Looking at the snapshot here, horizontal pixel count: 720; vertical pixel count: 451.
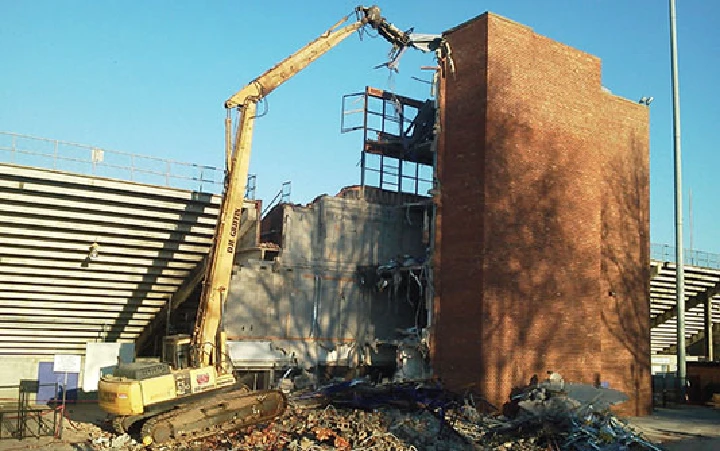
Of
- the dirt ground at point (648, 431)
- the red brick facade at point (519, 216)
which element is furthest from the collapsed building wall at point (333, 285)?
the dirt ground at point (648, 431)

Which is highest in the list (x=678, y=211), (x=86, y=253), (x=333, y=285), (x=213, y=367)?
(x=678, y=211)

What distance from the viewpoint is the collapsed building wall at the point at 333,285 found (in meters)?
21.8

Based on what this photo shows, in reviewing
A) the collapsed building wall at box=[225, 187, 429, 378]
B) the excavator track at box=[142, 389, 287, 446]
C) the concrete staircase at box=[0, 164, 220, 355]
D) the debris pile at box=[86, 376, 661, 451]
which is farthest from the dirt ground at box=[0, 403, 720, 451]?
the collapsed building wall at box=[225, 187, 429, 378]

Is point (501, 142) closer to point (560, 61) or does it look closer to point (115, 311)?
point (560, 61)

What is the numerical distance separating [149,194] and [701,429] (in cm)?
1769

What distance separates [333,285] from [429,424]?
7.87 meters

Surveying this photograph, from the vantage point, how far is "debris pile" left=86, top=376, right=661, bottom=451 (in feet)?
50.3

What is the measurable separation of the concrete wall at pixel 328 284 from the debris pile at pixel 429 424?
11.4 ft

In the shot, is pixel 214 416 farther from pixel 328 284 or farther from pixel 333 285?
pixel 333 285

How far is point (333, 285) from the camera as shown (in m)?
23.6

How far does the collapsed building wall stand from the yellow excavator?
11.0ft

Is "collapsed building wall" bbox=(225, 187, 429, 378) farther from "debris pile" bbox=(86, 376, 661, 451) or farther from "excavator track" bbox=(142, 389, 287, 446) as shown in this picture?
"excavator track" bbox=(142, 389, 287, 446)

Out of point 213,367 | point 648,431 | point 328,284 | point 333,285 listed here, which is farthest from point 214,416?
point 648,431

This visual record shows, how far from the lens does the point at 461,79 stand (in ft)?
70.8
